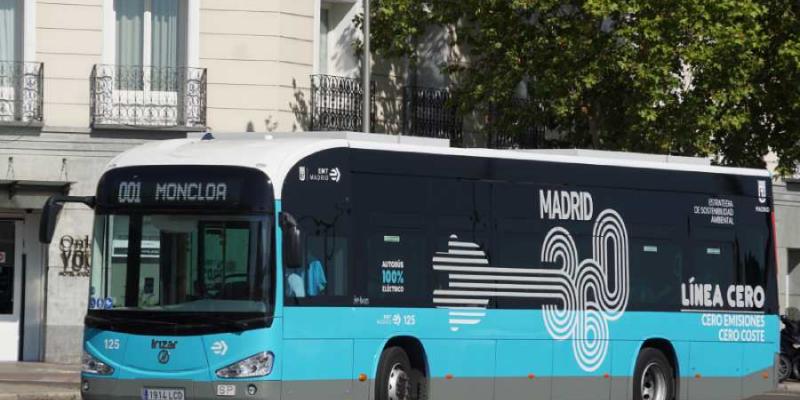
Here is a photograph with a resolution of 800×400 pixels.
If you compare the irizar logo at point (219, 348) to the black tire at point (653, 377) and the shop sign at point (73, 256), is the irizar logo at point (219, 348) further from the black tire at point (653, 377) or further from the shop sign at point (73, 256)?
Answer: the shop sign at point (73, 256)

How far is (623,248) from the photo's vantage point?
20.3 meters

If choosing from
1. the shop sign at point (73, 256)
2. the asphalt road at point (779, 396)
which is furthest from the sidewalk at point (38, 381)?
the asphalt road at point (779, 396)

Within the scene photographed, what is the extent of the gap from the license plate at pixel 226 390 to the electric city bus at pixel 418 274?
20 mm

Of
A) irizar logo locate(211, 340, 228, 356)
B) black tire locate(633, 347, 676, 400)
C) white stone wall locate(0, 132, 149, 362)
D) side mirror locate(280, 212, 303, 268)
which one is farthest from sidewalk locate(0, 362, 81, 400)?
black tire locate(633, 347, 676, 400)

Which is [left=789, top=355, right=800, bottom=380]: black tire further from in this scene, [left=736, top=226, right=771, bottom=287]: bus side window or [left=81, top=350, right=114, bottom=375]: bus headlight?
[left=81, top=350, right=114, bottom=375]: bus headlight

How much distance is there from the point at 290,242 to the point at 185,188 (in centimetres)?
127

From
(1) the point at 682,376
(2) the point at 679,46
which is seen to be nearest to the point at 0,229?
(2) the point at 679,46

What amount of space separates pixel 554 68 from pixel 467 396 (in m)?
10.2

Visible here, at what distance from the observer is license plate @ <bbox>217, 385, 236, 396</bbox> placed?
626 inches

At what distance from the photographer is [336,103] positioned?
30.7 meters

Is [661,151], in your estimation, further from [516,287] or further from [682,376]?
[516,287]

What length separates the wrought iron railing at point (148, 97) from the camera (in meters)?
28.9

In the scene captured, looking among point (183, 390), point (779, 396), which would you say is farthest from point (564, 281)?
point (779, 396)

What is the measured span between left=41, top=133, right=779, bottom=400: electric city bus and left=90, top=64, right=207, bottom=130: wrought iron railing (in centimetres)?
1057
